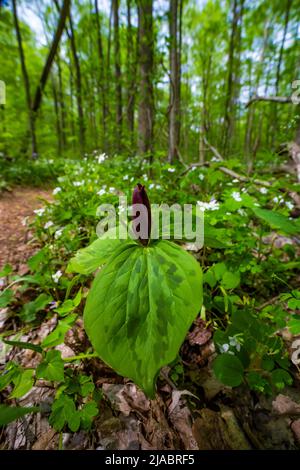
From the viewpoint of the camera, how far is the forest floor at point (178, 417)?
0.85 meters

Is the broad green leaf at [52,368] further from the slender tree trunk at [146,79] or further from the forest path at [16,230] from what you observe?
the slender tree trunk at [146,79]

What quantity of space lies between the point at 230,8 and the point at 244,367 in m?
11.2

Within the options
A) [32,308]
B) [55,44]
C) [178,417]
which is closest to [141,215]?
[178,417]

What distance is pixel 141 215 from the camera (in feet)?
2.81

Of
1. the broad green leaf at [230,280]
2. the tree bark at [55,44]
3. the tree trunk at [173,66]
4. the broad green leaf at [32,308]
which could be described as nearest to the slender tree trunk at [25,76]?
the tree bark at [55,44]

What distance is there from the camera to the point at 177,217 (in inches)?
38.8

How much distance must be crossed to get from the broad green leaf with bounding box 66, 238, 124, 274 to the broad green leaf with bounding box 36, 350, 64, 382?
0.35m

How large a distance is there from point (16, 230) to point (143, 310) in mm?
2253

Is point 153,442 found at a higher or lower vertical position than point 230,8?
lower

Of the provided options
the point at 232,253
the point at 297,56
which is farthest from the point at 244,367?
the point at 297,56

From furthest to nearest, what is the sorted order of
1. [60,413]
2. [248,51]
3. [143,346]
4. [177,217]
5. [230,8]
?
[248,51], [230,8], [177,217], [60,413], [143,346]

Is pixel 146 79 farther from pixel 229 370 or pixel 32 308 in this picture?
pixel 229 370

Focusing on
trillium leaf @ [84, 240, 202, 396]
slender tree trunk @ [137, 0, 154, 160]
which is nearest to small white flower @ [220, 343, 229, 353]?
trillium leaf @ [84, 240, 202, 396]

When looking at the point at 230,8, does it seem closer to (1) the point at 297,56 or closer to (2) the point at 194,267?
(1) the point at 297,56
